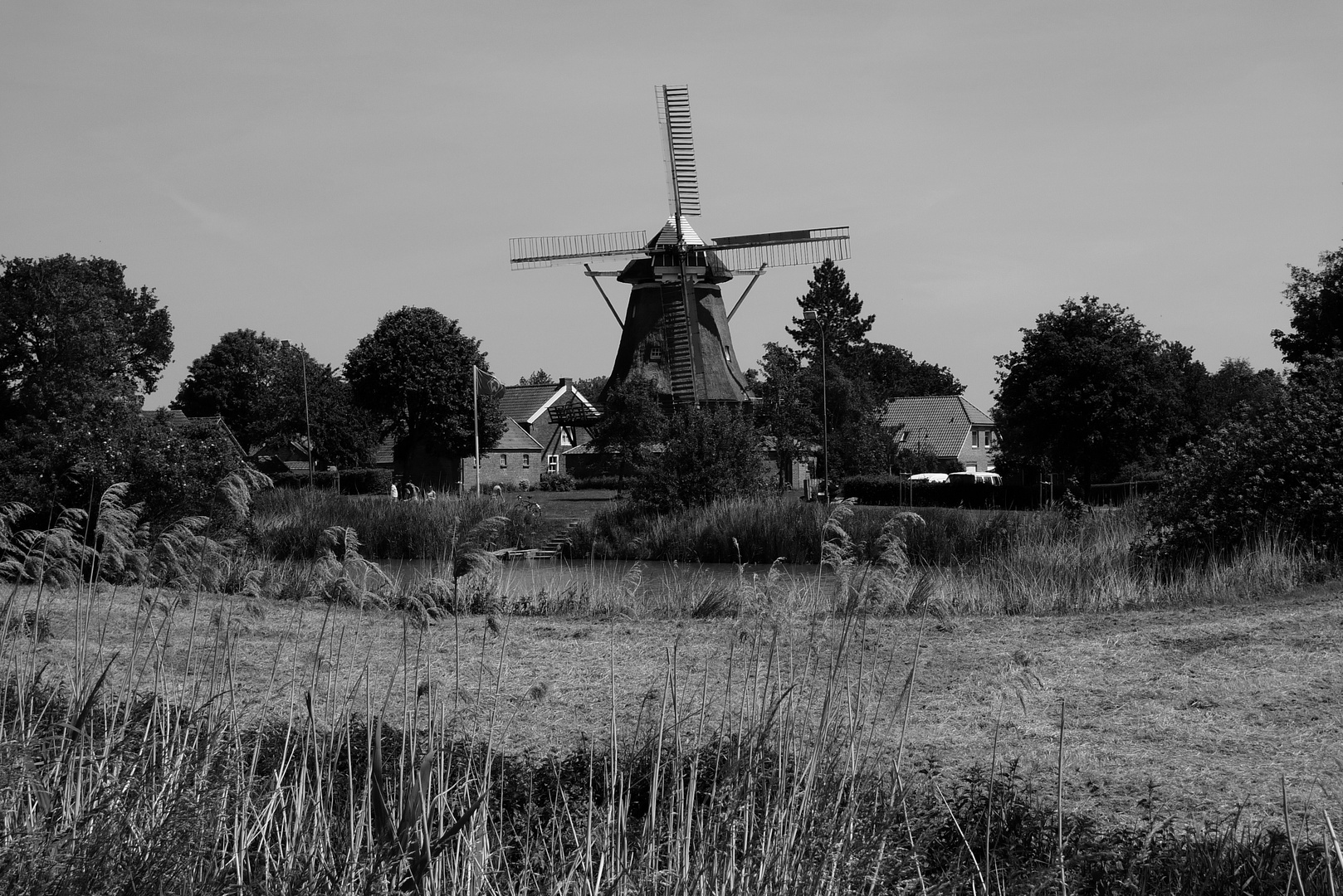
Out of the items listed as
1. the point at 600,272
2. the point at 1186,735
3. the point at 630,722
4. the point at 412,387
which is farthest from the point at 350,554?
the point at 412,387

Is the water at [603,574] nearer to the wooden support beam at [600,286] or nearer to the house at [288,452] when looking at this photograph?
the wooden support beam at [600,286]

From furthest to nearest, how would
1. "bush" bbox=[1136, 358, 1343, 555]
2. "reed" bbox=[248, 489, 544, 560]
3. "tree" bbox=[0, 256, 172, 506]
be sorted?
"reed" bbox=[248, 489, 544, 560], "tree" bbox=[0, 256, 172, 506], "bush" bbox=[1136, 358, 1343, 555]

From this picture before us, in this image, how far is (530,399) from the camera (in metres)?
65.7

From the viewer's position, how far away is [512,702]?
6531 millimetres

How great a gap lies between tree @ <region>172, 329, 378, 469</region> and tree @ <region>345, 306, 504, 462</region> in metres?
2.20

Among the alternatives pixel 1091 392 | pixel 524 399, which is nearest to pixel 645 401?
pixel 1091 392

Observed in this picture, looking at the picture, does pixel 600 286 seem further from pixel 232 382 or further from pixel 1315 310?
pixel 232 382

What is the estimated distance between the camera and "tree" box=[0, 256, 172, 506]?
14258 millimetres

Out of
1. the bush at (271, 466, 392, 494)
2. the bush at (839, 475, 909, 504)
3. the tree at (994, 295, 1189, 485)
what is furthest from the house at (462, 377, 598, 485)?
the tree at (994, 295, 1189, 485)

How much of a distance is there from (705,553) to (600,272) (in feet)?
58.2

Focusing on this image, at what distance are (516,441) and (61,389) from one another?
4385 centimetres

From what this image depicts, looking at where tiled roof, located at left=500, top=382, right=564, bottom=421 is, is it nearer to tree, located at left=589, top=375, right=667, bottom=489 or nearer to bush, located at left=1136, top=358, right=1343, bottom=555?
tree, located at left=589, top=375, right=667, bottom=489

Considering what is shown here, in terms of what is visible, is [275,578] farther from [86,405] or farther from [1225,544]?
[1225,544]

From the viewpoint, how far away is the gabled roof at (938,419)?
64.6m
